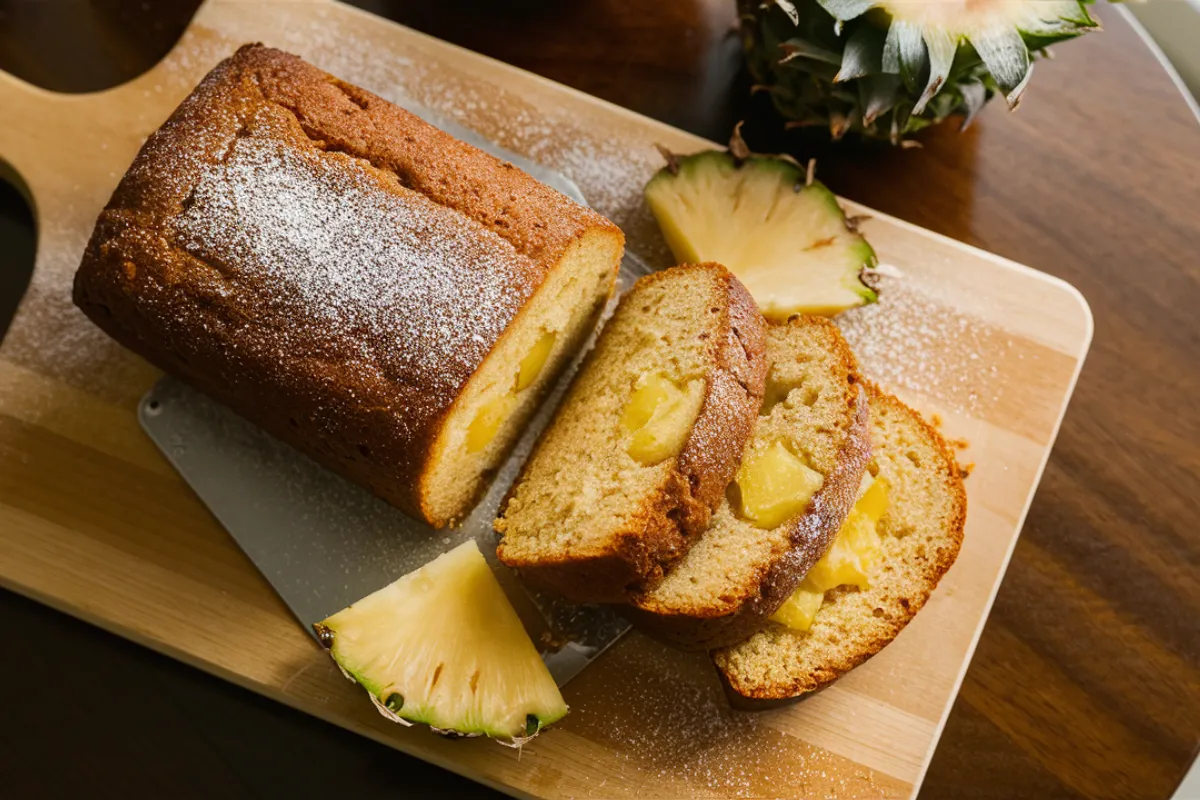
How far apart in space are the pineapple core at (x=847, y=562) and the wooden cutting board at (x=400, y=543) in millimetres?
276

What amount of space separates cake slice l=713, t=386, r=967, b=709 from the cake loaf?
2.68ft

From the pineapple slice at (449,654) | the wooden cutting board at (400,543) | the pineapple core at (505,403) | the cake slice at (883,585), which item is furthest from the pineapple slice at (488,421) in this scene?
the cake slice at (883,585)

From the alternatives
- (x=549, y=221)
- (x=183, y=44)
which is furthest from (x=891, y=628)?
(x=183, y=44)

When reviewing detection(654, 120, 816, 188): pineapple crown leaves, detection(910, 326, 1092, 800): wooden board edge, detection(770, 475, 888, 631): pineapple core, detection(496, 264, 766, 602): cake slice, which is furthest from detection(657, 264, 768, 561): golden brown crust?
detection(910, 326, 1092, 800): wooden board edge

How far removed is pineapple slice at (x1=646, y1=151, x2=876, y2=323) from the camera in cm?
255

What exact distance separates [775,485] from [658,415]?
0.30 metres

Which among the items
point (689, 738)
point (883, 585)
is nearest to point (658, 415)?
point (883, 585)

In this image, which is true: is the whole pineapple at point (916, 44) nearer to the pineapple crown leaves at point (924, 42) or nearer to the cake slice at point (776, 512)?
the pineapple crown leaves at point (924, 42)

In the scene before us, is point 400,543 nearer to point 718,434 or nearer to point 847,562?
point 718,434

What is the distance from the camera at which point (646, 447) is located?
2.12 m

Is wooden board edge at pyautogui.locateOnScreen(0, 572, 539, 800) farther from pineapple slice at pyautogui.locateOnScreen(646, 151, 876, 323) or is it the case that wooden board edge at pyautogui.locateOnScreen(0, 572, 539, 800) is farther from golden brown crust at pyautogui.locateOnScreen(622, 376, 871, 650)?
pineapple slice at pyautogui.locateOnScreen(646, 151, 876, 323)

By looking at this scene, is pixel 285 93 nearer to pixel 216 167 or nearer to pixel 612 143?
pixel 216 167

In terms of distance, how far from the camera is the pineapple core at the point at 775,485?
2.15m

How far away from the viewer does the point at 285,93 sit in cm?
227
